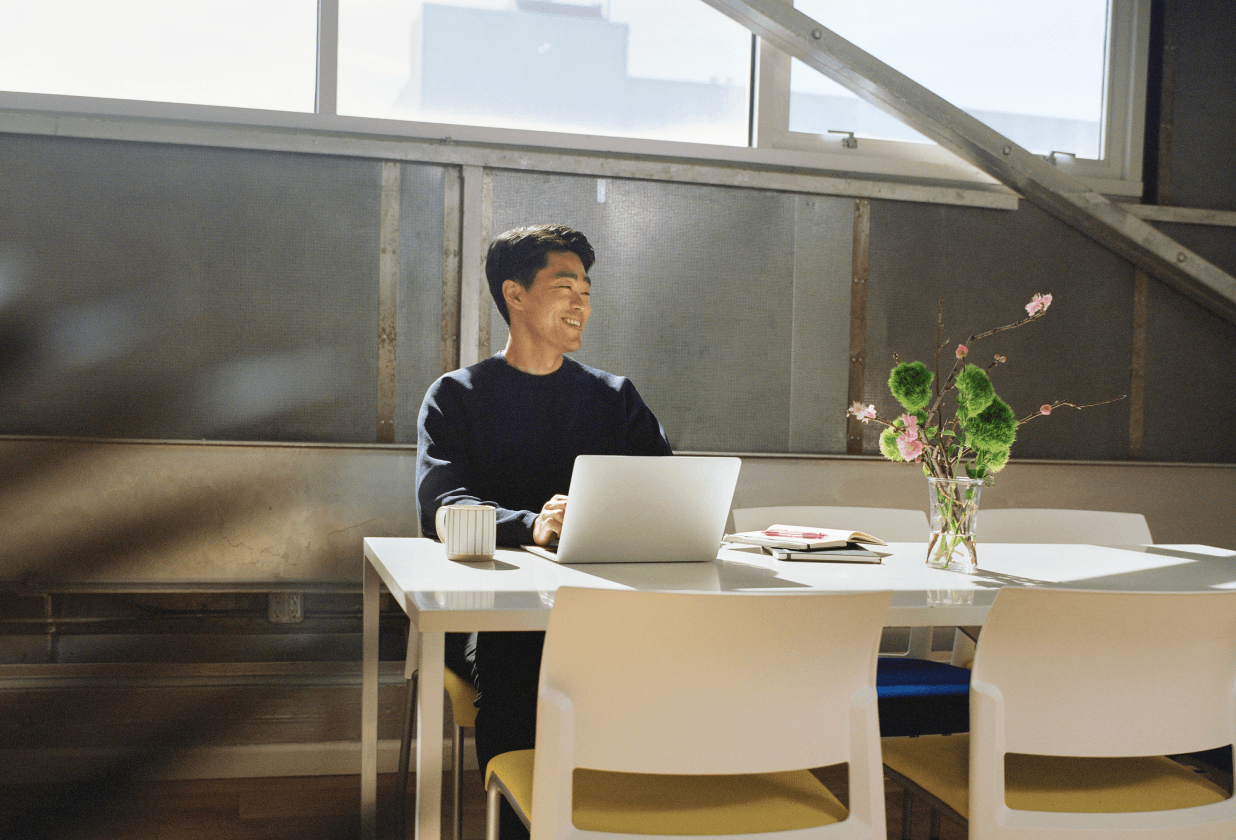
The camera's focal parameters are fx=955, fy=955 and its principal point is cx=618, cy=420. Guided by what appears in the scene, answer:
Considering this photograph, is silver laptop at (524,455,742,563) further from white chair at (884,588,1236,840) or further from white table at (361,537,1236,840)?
white chair at (884,588,1236,840)

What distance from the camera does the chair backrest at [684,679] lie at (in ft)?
3.47

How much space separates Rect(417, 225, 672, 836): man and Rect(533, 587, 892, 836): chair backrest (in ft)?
2.36

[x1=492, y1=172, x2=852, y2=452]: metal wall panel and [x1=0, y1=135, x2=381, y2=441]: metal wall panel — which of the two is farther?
[x1=492, y1=172, x2=852, y2=452]: metal wall panel

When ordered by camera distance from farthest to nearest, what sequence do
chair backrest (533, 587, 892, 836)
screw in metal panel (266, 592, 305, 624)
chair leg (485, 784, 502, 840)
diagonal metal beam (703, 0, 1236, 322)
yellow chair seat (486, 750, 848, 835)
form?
diagonal metal beam (703, 0, 1236, 322) → screw in metal panel (266, 592, 305, 624) → chair leg (485, 784, 502, 840) → yellow chair seat (486, 750, 848, 835) → chair backrest (533, 587, 892, 836)

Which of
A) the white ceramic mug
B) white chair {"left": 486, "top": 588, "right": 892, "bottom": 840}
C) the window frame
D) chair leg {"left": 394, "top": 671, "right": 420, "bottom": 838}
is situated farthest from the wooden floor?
the window frame

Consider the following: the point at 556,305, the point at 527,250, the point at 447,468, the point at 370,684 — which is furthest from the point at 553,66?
the point at 370,684

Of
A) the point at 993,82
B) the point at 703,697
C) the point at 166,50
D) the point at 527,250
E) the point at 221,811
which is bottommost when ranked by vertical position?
the point at 221,811

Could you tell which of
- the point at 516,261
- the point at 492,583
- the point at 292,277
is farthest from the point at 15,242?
the point at 492,583

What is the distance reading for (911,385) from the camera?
1810 millimetres

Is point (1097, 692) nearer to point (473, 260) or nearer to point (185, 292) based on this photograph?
point (473, 260)

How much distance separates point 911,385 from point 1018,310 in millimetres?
1961

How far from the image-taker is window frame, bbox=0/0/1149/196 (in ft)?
9.60

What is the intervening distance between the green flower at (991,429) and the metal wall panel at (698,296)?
5.00ft

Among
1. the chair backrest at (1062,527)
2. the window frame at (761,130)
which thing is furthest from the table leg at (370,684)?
the window frame at (761,130)
